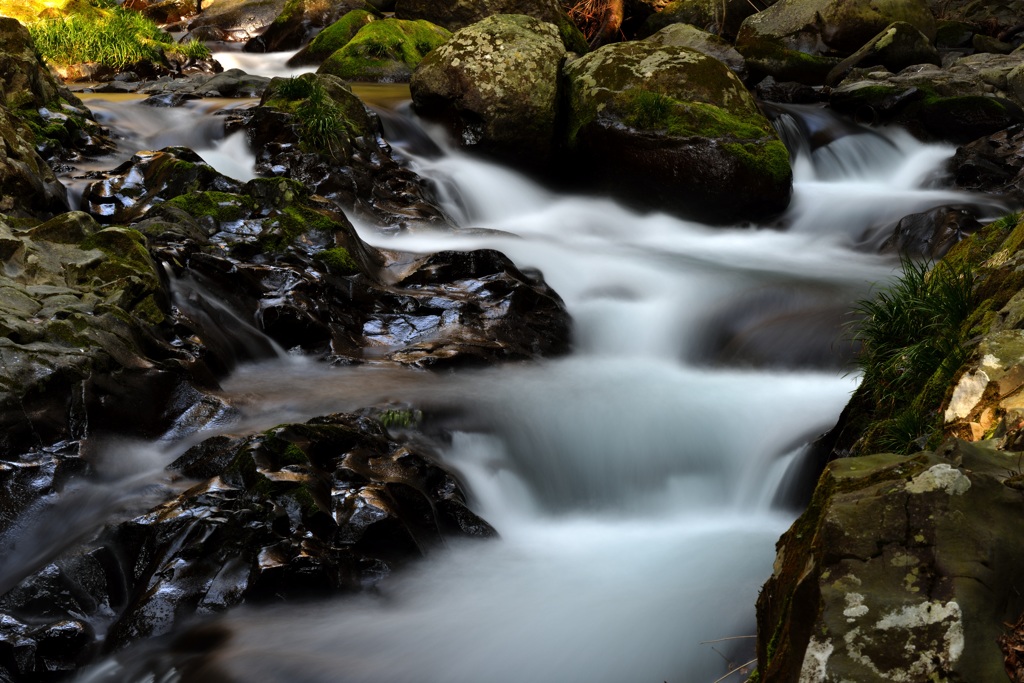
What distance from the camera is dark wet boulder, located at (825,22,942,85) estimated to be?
54.0 ft

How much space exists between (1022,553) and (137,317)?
15.9 feet

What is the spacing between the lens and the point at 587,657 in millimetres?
3578

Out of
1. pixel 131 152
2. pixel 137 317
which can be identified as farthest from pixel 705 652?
pixel 131 152

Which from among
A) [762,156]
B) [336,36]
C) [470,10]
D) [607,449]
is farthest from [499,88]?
[470,10]

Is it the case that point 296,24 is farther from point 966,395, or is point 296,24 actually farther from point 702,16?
point 966,395

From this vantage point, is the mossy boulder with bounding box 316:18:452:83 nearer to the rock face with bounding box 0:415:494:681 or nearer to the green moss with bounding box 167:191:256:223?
the green moss with bounding box 167:191:256:223

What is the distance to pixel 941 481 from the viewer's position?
87.7 inches

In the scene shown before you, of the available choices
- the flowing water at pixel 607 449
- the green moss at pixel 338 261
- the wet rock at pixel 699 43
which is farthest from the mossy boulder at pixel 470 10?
the green moss at pixel 338 261

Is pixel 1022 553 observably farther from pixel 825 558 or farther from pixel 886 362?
pixel 886 362

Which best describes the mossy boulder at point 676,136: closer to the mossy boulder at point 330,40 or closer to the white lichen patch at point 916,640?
the mossy boulder at point 330,40

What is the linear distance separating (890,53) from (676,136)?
341 inches

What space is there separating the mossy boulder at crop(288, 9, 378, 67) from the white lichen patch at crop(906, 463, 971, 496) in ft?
53.2

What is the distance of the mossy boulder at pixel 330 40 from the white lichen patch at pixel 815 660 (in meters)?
16.4

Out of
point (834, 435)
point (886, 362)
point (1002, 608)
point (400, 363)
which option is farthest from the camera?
point (400, 363)
